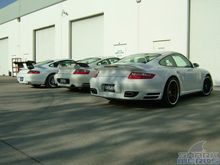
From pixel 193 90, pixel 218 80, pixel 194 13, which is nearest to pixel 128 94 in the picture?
pixel 193 90

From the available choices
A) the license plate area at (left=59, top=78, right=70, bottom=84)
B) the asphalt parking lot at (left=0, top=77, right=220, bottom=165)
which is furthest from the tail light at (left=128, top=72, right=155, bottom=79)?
the license plate area at (left=59, top=78, right=70, bottom=84)

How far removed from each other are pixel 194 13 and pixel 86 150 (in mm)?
10599

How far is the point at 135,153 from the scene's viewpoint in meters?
4.36

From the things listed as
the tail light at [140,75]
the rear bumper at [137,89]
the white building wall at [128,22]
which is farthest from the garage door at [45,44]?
the tail light at [140,75]

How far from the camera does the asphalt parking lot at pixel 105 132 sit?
4.26 m

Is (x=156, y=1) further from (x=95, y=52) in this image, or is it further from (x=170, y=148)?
(x=170, y=148)

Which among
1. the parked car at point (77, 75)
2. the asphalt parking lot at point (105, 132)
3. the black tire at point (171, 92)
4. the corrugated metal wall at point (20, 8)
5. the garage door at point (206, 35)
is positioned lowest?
the asphalt parking lot at point (105, 132)

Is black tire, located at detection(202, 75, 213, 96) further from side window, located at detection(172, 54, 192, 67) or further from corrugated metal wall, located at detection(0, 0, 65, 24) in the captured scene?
corrugated metal wall, located at detection(0, 0, 65, 24)

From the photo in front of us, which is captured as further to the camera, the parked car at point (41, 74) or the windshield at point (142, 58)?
the parked car at point (41, 74)

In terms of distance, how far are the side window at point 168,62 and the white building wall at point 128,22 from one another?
5829mm

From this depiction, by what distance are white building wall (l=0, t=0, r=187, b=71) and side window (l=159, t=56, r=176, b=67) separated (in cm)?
583

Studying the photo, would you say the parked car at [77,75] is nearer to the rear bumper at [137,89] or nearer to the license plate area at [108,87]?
the license plate area at [108,87]

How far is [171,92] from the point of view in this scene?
25.8 ft

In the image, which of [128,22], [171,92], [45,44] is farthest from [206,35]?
[45,44]
